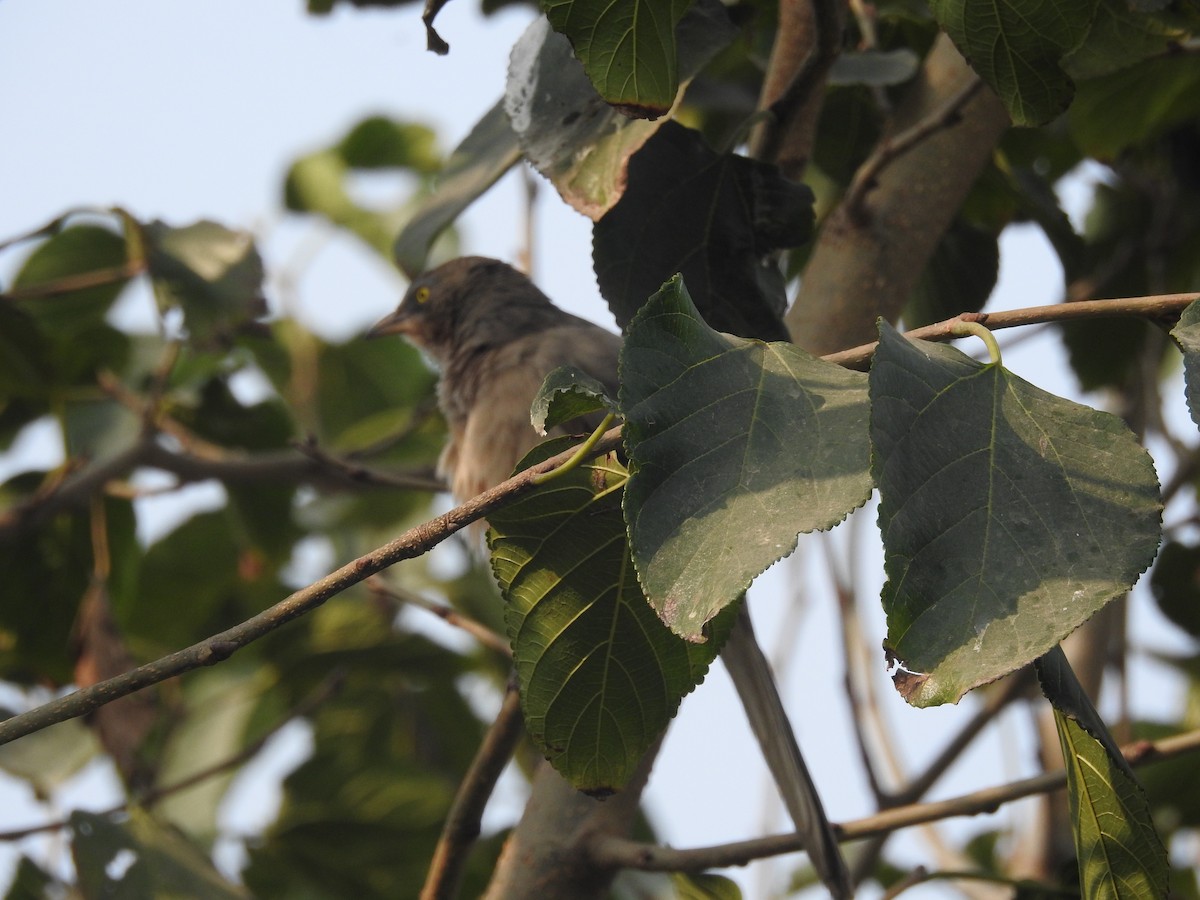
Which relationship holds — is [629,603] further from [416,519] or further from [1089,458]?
[416,519]

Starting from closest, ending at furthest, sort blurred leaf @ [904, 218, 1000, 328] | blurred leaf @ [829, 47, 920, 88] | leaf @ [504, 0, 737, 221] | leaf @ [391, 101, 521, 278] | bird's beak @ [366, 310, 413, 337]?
leaf @ [504, 0, 737, 221] < leaf @ [391, 101, 521, 278] < blurred leaf @ [829, 47, 920, 88] < blurred leaf @ [904, 218, 1000, 328] < bird's beak @ [366, 310, 413, 337]

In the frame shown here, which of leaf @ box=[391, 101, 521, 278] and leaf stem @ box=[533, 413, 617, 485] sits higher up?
leaf stem @ box=[533, 413, 617, 485]

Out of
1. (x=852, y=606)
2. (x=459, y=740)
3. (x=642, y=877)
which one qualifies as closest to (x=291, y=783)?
(x=459, y=740)

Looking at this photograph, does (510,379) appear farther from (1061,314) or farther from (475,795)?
(1061,314)

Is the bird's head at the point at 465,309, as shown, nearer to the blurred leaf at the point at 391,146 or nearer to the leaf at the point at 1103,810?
the blurred leaf at the point at 391,146

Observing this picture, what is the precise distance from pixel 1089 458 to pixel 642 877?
2.74 metres

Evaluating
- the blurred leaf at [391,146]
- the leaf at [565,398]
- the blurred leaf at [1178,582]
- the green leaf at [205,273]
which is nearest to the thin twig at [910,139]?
the leaf at [565,398]

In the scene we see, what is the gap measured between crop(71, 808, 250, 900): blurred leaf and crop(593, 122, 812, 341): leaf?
161 cm

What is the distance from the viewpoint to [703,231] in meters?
2.35

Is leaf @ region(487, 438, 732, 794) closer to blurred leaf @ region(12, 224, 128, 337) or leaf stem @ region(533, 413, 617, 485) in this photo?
leaf stem @ region(533, 413, 617, 485)

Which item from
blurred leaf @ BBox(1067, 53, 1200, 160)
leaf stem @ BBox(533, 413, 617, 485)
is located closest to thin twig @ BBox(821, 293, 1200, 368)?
leaf stem @ BBox(533, 413, 617, 485)

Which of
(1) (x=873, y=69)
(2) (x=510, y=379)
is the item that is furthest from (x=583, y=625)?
(2) (x=510, y=379)

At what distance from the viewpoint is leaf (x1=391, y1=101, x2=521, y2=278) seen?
2674mm

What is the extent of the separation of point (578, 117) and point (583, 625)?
0.92 m
